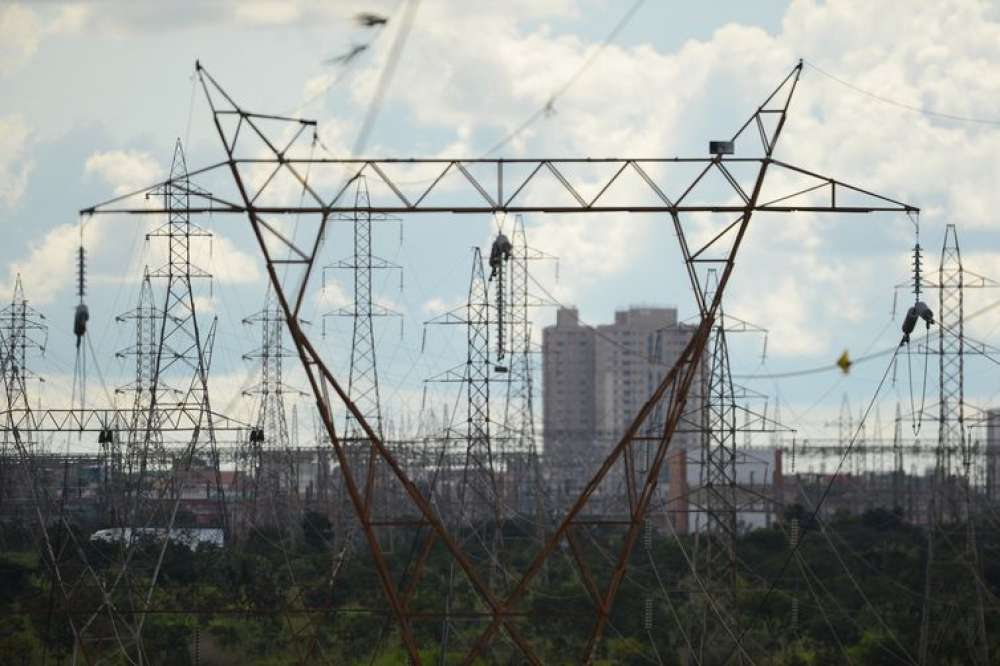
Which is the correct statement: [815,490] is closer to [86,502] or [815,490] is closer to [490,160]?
[86,502]

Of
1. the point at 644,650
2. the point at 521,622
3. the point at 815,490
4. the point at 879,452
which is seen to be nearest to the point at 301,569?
the point at 521,622

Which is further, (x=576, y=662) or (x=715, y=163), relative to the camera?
(x=576, y=662)

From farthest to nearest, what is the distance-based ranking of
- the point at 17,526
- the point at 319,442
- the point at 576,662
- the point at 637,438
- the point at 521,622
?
the point at 319,442 < the point at 17,526 < the point at 521,622 < the point at 576,662 < the point at 637,438

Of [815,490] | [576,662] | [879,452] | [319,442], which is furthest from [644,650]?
[815,490]

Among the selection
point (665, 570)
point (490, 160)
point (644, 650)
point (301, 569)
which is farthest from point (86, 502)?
point (490, 160)

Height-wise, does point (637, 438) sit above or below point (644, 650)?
above

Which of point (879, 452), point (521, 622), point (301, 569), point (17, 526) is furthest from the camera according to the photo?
point (879, 452)

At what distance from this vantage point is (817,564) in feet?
211

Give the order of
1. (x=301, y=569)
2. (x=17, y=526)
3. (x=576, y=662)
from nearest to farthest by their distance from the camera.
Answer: (x=576, y=662), (x=301, y=569), (x=17, y=526)

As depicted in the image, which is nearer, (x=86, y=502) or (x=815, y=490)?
(x=86, y=502)

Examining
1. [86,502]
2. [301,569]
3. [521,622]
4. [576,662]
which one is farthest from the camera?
[86,502]

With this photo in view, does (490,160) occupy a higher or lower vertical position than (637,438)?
Answer: higher

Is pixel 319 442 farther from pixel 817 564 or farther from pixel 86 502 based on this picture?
pixel 817 564

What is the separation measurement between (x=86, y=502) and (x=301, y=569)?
92.8 ft
